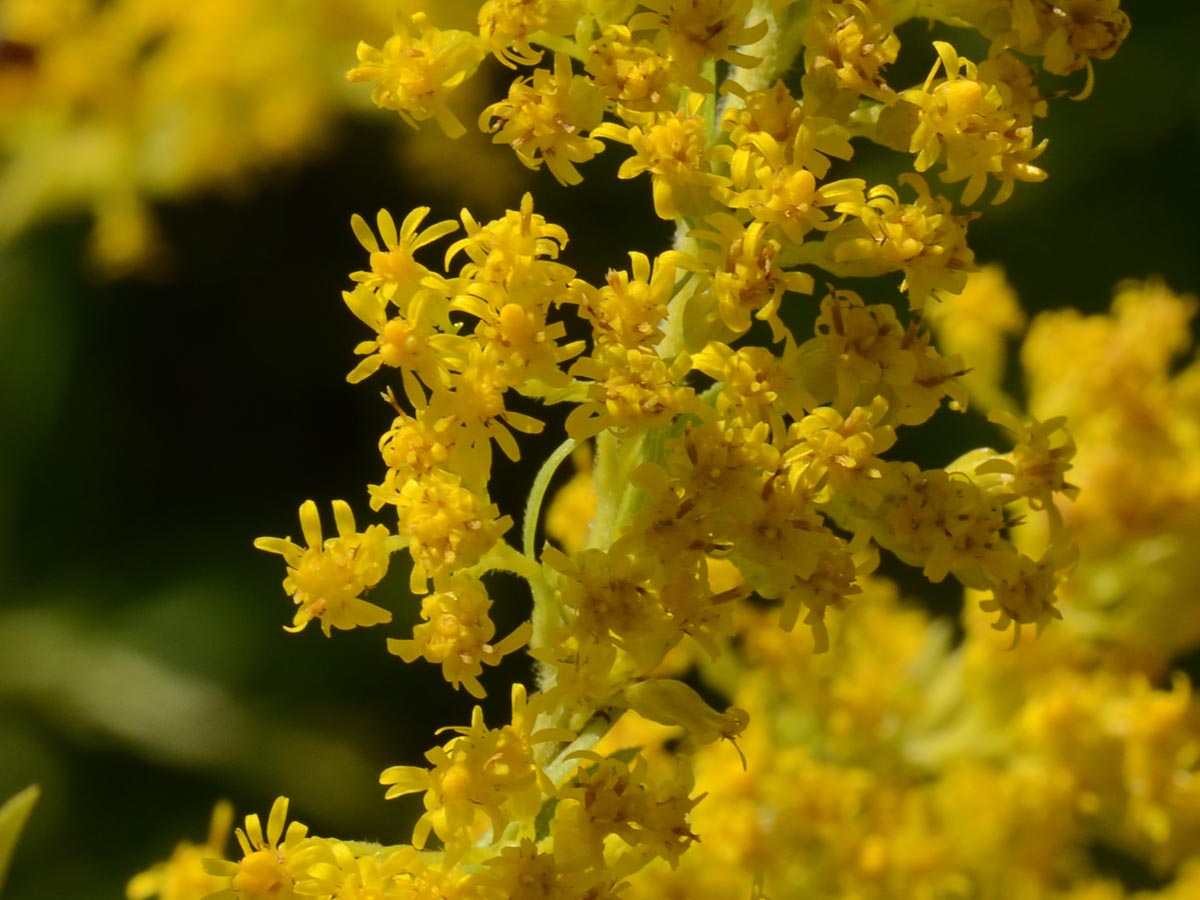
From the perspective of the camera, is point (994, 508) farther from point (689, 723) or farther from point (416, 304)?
point (416, 304)

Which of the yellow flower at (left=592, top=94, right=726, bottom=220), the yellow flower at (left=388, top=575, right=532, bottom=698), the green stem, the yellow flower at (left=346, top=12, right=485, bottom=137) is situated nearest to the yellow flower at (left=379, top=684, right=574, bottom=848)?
the yellow flower at (left=388, top=575, right=532, bottom=698)

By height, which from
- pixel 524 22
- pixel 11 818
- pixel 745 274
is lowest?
pixel 11 818

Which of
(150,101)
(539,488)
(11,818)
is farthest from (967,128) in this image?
(150,101)

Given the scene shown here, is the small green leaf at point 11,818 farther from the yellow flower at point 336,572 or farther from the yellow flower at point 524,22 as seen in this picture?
the yellow flower at point 524,22

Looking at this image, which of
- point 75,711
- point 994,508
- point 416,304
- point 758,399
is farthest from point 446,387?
point 75,711

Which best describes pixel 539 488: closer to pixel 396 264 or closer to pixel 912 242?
pixel 396 264

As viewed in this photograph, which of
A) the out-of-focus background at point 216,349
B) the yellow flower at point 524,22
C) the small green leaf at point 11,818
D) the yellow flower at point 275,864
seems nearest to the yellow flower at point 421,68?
the yellow flower at point 524,22
